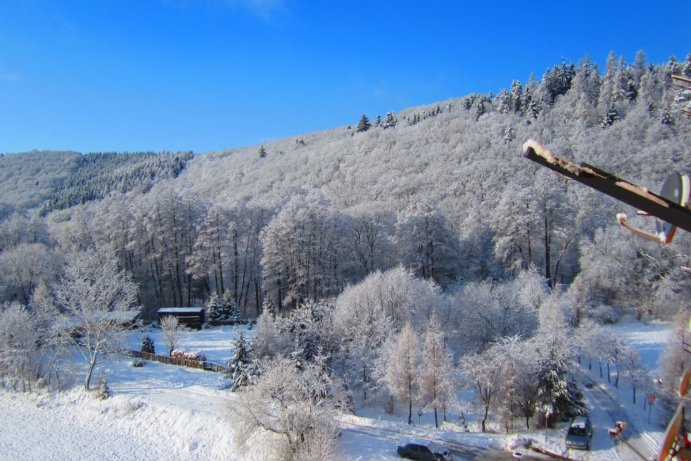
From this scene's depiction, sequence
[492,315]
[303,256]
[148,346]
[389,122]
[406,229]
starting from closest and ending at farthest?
[492,315] < [148,346] < [303,256] < [406,229] < [389,122]

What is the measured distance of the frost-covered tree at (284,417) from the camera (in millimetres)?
20938

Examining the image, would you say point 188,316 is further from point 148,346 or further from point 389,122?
point 389,122

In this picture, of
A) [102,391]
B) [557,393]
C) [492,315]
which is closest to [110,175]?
[102,391]

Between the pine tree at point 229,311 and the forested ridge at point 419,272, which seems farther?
the pine tree at point 229,311

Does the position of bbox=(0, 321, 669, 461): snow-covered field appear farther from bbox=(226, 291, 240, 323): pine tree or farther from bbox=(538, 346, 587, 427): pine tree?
bbox=(226, 291, 240, 323): pine tree

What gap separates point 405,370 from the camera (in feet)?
87.4

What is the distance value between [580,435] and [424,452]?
7708 millimetres

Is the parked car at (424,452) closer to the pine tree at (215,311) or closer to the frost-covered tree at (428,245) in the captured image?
the frost-covered tree at (428,245)

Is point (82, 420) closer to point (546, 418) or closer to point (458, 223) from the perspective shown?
point (546, 418)

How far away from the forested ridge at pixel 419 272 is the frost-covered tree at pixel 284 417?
0.12 meters

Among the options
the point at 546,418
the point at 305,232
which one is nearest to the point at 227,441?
the point at 546,418

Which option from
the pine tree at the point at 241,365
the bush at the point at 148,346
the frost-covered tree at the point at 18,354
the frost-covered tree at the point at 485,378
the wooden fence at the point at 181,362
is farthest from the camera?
the bush at the point at 148,346

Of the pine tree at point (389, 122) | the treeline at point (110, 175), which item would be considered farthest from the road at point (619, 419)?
the treeline at point (110, 175)

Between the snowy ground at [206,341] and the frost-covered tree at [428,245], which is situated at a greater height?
the frost-covered tree at [428,245]
